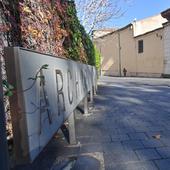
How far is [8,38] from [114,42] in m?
40.0

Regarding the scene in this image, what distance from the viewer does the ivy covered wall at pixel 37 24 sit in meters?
3.84

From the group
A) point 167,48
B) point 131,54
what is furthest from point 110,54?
point 167,48

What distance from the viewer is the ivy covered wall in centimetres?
384

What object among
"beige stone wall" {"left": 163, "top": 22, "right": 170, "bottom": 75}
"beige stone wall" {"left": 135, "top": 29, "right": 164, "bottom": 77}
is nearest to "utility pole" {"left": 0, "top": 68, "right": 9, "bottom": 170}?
"beige stone wall" {"left": 163, "top": 22, "right": 170, "bottom": 75}

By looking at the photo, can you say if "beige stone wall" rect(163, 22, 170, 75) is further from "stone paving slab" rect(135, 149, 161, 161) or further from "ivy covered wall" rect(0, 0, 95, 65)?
"stone paving slab" rect(135, 149, 161, 161)

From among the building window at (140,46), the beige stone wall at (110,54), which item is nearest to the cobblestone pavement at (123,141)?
the building window at (140,46)

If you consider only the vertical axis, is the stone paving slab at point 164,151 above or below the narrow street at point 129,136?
above

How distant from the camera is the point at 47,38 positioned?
5.58 metres

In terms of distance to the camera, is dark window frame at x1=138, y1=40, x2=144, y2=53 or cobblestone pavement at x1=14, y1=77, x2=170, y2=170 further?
dark window frame at x1=138, y1=40, x2=144, y2=53

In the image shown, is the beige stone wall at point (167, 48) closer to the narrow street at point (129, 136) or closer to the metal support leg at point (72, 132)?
the narrow street at point (129, 136)

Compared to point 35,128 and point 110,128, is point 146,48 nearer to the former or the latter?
point 110,128

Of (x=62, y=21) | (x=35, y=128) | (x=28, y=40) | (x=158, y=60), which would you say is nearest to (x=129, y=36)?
(x=158, y=60)

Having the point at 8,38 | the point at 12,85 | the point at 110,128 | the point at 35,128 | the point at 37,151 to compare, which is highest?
the point at 8,38

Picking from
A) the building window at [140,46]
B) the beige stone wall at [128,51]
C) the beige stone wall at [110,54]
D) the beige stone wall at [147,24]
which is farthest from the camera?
the beige stone wall at [110,54]
